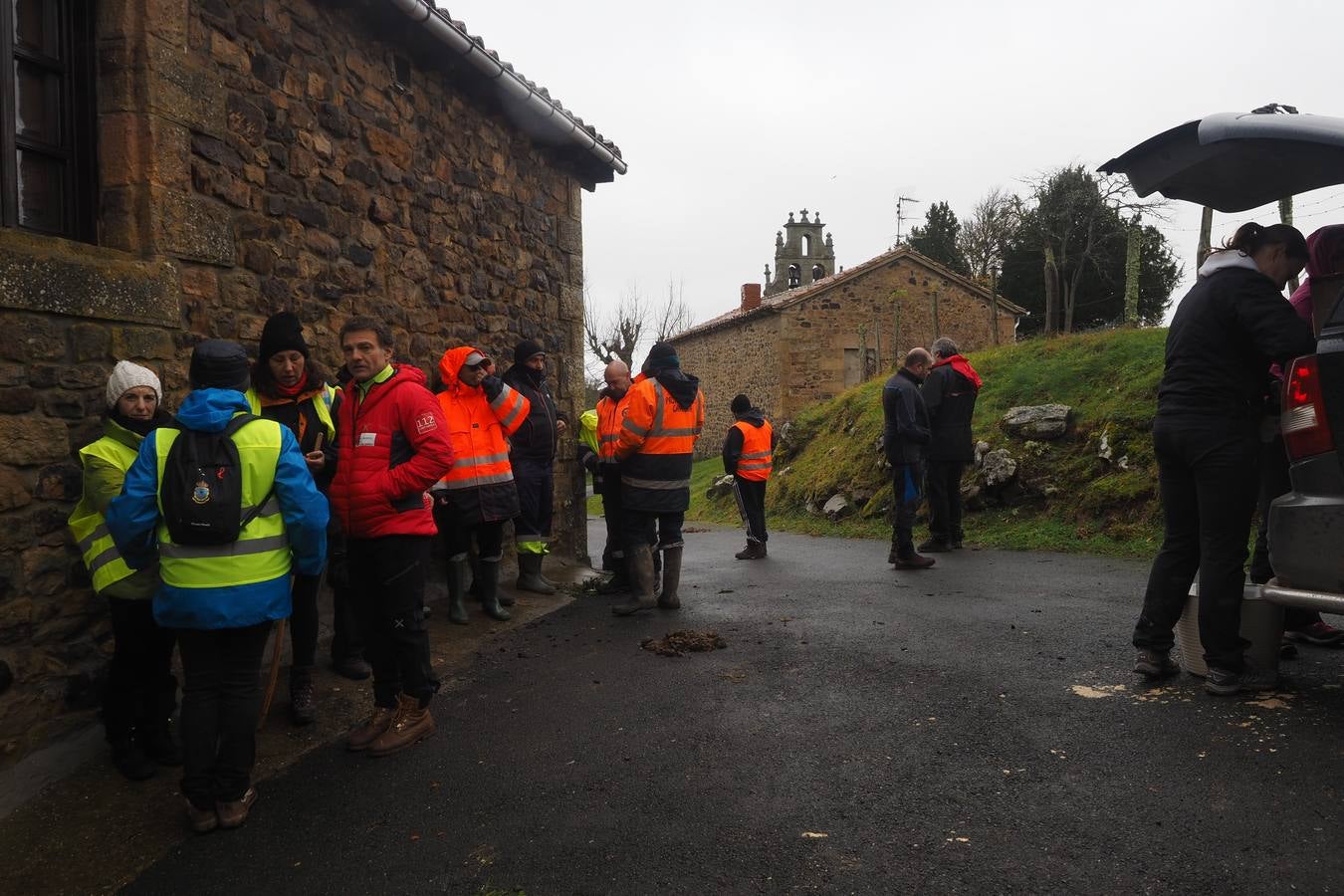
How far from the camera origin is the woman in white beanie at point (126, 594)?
3627mm

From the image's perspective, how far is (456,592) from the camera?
6383mm

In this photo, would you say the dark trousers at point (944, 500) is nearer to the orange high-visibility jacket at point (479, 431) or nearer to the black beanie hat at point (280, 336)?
the orange high-visibility jacket at point (479, 431)

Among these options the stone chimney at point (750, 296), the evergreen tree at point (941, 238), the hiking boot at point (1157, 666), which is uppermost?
the evergreen tree at point (941, 238)

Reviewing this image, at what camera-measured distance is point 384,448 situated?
13.3 feet

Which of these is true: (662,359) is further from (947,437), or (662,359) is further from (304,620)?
(947,437)

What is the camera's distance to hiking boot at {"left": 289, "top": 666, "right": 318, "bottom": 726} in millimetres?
4332

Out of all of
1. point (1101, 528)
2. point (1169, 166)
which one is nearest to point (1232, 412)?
point (1169, 166)

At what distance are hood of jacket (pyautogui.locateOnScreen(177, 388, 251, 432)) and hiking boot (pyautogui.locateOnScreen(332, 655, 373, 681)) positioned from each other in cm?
213

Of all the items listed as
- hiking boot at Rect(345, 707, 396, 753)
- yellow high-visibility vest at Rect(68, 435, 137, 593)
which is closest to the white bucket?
hiking boot at Rect(345, 707, 396, 753)

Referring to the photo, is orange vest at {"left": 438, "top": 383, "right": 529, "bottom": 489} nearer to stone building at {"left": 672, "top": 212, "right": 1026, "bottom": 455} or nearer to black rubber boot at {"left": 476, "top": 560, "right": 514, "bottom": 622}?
black rubber boot at {"left": 476, "top": 560, "right": 514, "bottom": 622}

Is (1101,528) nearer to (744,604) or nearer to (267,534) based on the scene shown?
(744,604)

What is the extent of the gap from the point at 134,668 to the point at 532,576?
401 centimetres

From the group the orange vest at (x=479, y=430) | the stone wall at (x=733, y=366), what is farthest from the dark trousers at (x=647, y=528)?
the stone wall at (x=733, y=366)

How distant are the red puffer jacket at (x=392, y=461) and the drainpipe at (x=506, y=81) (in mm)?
3262
